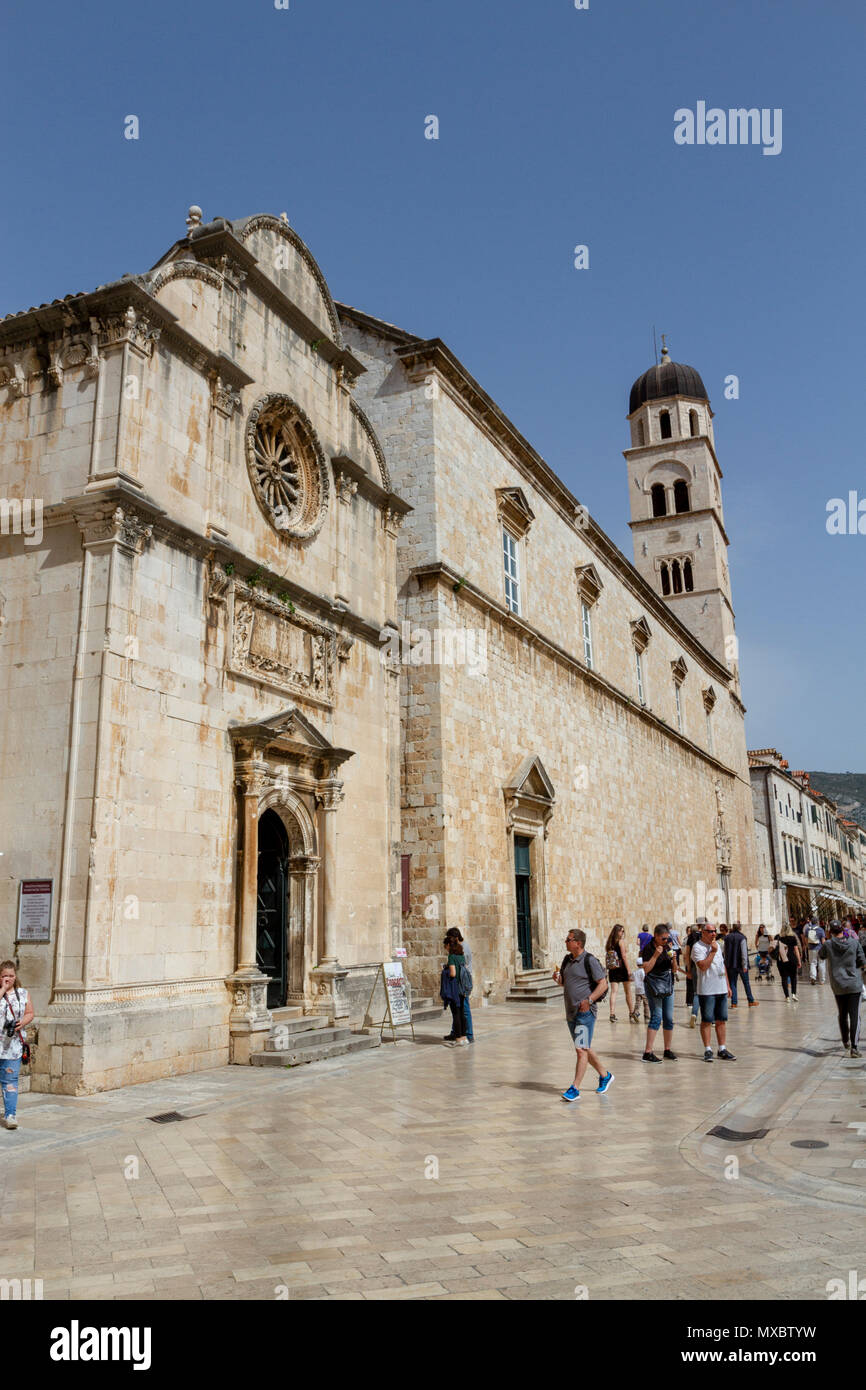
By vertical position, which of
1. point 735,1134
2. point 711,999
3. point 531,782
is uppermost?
point 531,782

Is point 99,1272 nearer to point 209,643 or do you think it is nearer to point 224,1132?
point 224,1132

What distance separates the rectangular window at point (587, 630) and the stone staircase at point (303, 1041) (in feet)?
52.6

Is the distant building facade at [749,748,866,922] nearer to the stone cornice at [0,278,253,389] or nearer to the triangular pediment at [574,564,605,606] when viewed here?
the triangular pediment at [574,564,605,606]

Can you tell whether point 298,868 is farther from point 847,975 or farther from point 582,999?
point 847,975

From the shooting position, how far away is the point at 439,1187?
5953mm

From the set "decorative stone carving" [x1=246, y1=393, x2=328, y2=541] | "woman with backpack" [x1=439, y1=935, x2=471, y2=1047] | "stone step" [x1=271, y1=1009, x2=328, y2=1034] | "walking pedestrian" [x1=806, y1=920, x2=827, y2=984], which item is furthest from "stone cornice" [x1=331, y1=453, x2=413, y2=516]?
"walking pedestrian" [x1=806, y1=920, x2=827, y2=984]

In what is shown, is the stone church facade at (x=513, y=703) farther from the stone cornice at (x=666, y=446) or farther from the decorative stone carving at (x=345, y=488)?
the stone cornice at (x=666, y=446)

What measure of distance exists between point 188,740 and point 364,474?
6.70 m

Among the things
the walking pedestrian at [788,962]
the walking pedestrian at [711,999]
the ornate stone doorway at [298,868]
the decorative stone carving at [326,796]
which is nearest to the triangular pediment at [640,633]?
the walking pedestrian at [788,962]

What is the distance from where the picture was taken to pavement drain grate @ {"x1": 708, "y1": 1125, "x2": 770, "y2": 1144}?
7505 mm

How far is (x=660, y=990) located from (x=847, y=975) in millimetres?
2310

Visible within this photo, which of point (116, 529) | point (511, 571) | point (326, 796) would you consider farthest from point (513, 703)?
point (116, 529)

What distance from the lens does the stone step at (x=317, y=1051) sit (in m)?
11.2

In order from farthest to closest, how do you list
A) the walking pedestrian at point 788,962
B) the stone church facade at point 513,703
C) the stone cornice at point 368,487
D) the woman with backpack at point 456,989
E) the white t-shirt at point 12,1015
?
the walking pedestrian at point 788,962
the stone church facade at point 513,703
the stone cornice at point 368,487
the woman with backpack at point 456,989
the white t-shirt at point 12,1015
